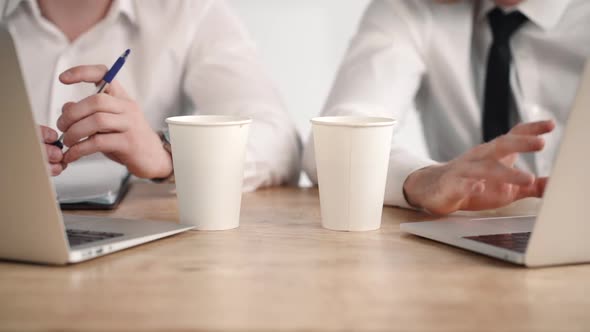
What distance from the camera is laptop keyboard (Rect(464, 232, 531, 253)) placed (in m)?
0.88

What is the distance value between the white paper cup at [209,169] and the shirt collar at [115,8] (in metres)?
0.87

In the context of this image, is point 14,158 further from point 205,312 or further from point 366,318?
point 366,318

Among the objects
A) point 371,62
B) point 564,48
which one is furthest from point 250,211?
point 564,48

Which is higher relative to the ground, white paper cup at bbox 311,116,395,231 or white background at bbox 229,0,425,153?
white paper cup at bbox 311,116,395,231

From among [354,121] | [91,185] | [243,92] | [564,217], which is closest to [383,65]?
[243,92]

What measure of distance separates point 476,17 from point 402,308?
1281 mm

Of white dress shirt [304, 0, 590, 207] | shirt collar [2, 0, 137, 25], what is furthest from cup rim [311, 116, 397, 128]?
shirt collar [2, 0, 137, 25]

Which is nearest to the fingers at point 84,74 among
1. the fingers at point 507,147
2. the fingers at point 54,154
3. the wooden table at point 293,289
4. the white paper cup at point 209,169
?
the fingers at point 54,154

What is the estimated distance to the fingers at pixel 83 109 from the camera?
1.16 meters

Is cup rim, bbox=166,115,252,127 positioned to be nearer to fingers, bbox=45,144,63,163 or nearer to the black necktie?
fingers, bbox=45,144,63,163

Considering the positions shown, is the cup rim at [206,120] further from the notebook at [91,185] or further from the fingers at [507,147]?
the fingers at [507,147]

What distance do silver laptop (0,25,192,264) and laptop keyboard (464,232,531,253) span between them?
0.45 m

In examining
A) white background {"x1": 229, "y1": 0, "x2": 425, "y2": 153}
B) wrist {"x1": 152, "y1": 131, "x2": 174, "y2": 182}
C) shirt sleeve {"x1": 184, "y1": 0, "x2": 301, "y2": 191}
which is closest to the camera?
wrist {"x1": 152, "y1": 131, "x2": 174, "y2": 182}

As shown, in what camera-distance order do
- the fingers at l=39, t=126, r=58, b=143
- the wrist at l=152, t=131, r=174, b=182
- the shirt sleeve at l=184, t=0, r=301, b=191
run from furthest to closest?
1. the shirt sleeve at l=184, t=0, r=301, b=191
2. the wrist at l=152, t=131, r=174, b=182
3. the fingers at l=39, t=126, r=58, b=143
